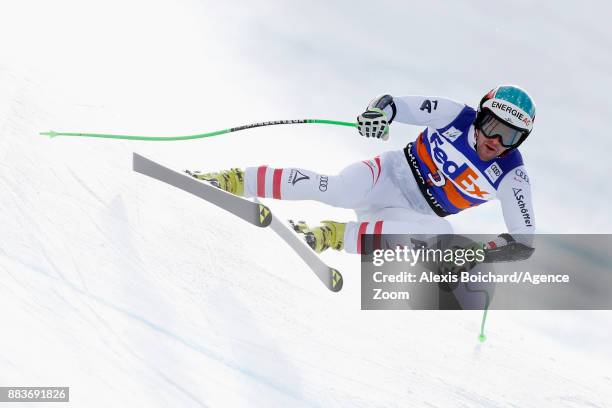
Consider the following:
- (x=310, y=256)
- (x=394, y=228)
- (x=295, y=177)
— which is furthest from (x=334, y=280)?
(x=295, y=177)

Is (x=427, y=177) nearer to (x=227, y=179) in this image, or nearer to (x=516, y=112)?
(x=516, y=112)

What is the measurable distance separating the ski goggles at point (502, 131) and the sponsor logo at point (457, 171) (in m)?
0.27

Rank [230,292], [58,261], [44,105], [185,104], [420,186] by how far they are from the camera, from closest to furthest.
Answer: [58,261] < [230,292] < [420,186] < [44,105] < [185,104]

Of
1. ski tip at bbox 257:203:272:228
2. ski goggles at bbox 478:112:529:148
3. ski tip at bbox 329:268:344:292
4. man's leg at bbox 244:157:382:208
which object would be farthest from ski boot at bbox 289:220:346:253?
ski goggles at bbox 478:112:529:148

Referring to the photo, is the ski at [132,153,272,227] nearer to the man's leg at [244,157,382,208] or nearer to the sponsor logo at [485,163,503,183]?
the man's leg at [244,157,382,208]

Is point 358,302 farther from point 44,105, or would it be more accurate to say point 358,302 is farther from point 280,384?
point 44,105

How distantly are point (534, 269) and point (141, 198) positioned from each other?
3355 millimetres

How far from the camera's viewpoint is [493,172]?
4.31 meters

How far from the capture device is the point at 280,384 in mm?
3539

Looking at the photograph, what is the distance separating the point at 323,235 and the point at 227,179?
2.38 ft

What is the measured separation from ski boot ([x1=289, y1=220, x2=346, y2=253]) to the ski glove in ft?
2.17

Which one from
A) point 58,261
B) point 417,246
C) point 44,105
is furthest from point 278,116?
point 58,261

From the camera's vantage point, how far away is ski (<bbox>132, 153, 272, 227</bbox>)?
13.5 feet

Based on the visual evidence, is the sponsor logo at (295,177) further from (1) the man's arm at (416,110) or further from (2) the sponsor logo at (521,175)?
(2) the sponsor logo at (521,175)
